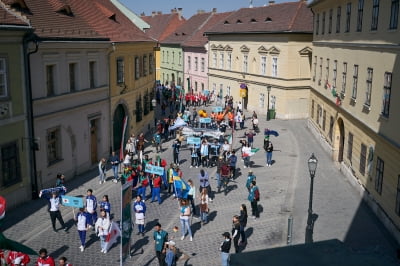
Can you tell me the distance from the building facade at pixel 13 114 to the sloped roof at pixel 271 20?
27790mm

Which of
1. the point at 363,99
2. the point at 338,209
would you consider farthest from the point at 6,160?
the point at 363,99

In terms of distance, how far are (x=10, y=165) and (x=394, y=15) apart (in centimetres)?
1598

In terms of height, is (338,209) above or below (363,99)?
below

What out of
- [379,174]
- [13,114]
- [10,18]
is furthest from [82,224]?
[379,174]

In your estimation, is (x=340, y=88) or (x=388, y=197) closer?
(x=388, y=197)

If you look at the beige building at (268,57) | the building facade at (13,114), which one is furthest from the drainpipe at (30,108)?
the beige building at (268,57)

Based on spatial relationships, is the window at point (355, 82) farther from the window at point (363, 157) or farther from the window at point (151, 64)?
the window at point (151, 64)

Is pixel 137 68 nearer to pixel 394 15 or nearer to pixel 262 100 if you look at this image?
pixel 262 100

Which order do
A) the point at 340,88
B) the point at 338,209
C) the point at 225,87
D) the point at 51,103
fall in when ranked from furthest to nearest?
1. the point at 225,87
2. the point at 340,88
3. the point at 51,103
4. the point at 338,209

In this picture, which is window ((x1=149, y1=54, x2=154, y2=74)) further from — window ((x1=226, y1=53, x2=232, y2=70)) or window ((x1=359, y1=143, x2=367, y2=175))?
window ((x1=359, y1=143, x2=367, y2=175))

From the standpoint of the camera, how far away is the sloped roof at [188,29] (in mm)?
65438

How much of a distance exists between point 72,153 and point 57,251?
8495mm

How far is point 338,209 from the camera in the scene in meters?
19.7

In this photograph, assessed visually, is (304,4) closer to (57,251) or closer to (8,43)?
(8,43)
